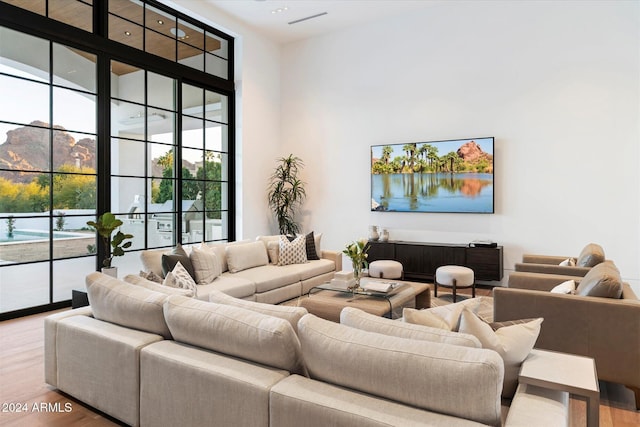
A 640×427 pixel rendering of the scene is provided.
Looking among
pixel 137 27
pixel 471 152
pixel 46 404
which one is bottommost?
pixel 46 404

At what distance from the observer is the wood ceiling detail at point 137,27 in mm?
4477

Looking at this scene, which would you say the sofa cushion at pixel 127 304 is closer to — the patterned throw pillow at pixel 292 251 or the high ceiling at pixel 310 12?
the patterned throw pillow at pixel 292 251

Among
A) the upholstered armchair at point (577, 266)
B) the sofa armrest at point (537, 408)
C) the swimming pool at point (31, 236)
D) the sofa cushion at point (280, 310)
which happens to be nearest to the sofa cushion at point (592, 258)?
the upholstered armchair at point (577, 266)

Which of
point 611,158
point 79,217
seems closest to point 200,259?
point 79,217

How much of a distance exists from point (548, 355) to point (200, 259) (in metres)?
3.18

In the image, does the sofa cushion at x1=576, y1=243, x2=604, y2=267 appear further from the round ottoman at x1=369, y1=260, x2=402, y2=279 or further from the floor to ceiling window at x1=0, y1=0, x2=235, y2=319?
the floor to ceiling window at x1=0, y1=0, x2=235, y2=319

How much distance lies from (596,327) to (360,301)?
173 centimetres

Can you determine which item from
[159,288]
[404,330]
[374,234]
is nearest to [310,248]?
[374,234]

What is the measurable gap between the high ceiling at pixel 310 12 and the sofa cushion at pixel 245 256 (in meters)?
3.52

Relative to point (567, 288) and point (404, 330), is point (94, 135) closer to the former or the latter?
point (404, 330)

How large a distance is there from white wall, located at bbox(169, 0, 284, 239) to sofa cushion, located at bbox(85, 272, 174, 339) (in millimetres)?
4299

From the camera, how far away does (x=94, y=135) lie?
4.80 m

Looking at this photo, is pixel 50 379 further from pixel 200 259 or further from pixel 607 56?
pixel 607 56

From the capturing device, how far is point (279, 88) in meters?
7.52
